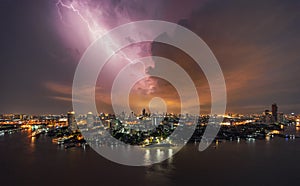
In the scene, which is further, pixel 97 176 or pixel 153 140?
pixel 153 140

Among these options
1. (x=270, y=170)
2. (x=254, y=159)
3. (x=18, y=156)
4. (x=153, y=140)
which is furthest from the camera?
(x=153, y=140)

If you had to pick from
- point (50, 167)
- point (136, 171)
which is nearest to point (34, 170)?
point (50, 167)

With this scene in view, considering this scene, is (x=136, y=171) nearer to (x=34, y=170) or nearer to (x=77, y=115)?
(x=34, y=170)

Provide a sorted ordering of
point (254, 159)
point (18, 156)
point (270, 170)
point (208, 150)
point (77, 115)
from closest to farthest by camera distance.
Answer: point (270, 170) → point (254, 159) → point (18, 156) → point (208, 150) → point (77, 115)

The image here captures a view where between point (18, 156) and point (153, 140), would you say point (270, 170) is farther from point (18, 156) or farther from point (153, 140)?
point (18, 156)

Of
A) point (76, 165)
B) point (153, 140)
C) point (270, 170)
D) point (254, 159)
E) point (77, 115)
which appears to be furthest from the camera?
point (77, 115)

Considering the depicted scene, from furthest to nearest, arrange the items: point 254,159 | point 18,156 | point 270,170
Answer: point 18,156 → point 254,159 → point 270,170

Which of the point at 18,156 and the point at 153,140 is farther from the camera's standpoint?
the point at 153,140

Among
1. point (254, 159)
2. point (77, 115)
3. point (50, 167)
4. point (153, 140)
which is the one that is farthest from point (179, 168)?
point (77, 115)

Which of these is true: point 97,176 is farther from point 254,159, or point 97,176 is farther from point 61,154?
point 254,159
